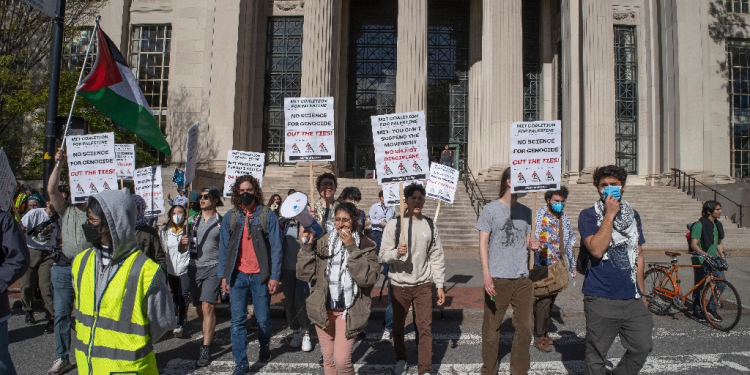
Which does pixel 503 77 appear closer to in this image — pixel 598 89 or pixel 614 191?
pixel 598 89

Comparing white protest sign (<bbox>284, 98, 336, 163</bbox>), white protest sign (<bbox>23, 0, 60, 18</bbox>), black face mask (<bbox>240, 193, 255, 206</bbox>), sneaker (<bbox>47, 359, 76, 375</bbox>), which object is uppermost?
white protest sign (<bbox>23, 0, 60, 18</bbox>)

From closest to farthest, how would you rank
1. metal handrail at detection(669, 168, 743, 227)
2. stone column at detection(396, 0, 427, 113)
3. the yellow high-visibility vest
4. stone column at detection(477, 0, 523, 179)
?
the yellow high-visibility vest, metal handrail at detection(669, 168, 743, 227), stone column at detection(396, 0, 427, 113), stone column at detection(477, 0, 523, 179)

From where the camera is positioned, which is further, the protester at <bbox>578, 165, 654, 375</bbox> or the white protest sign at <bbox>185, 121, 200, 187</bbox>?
the white protest sign at <bbox>185, 121, 200, 187</bbox>

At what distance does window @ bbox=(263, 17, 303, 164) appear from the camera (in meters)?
23.9

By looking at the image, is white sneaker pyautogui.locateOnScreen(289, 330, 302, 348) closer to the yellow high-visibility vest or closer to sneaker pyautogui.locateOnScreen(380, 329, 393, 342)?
sneaker pyautogui.locateOnScreen(380, 329, 393, 342)

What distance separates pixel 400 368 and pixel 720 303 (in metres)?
5.13

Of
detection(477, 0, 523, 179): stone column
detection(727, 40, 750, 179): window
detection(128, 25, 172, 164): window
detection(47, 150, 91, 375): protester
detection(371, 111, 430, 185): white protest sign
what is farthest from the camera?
detection(128, 25, 172, 164): window

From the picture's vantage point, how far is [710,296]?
6.89 m

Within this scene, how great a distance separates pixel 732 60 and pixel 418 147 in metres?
24.3

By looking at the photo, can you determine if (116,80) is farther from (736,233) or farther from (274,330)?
(736,233)

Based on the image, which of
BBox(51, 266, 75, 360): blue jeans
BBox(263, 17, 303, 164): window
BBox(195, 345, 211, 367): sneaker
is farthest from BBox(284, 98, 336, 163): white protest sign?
BBox(263, 17, 303, 164): window

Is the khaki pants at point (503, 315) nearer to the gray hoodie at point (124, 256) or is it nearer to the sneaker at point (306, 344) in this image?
the sneaker at point (306, 344)

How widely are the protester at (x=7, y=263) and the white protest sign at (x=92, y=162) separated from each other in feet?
10.8

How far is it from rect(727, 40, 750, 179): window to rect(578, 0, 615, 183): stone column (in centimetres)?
616
